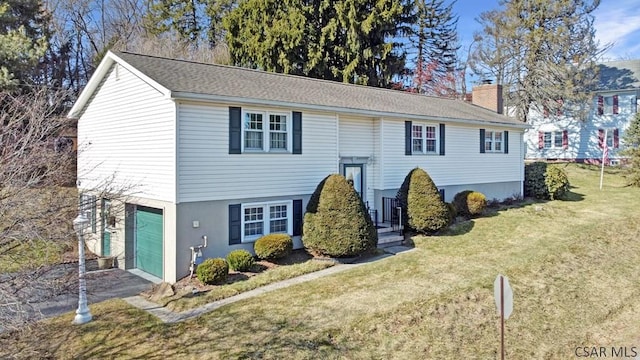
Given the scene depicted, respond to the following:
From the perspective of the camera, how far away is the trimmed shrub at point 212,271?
11.0 metres

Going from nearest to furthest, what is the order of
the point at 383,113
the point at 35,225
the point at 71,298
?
1. the point at 35,225
2. the point at 71,298
3. the point at 383,113

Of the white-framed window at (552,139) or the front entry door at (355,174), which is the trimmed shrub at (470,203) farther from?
the white-framed window at (552,139)

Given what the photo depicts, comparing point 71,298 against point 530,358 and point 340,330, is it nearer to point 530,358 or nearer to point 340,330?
point 340,330

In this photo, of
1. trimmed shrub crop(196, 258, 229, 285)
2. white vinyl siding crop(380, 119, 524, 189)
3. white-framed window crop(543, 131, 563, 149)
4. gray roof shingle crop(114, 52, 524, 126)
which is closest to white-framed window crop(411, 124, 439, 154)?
white vinyl siding crop(380, 119, 524, 189)

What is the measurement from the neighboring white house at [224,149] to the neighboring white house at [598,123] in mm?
23704

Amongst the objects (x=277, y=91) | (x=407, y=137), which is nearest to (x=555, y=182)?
(x=407, y=137)

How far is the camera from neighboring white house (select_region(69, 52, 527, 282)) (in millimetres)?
11773

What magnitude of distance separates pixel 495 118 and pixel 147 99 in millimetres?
17335

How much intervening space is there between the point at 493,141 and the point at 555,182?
162 inches

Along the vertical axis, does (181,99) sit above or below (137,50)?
below

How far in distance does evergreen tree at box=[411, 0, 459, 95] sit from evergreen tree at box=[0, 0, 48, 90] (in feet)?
91.8

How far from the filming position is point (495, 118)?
73.3ft

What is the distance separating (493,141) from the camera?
21641 millimetres

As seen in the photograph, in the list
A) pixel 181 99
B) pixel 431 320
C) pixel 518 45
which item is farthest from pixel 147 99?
pixel 518 45
